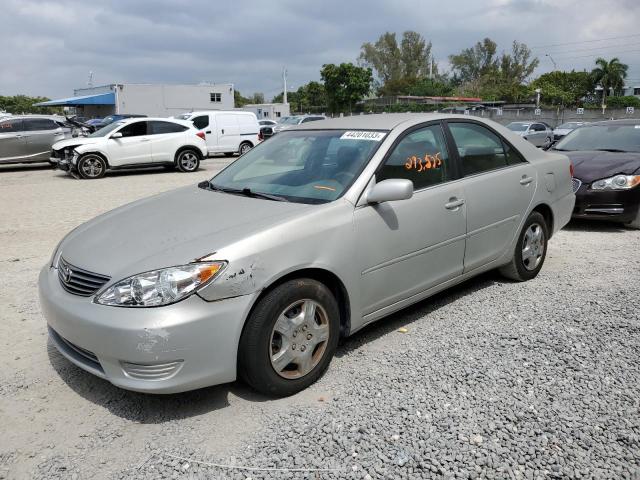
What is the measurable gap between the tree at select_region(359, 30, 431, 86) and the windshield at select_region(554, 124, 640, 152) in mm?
88038

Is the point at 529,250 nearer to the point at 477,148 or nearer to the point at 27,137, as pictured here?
the point at 477,148

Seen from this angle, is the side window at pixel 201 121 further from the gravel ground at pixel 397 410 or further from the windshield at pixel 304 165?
the gravel ground at pixel 397 410

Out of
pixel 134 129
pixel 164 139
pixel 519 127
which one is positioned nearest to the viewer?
pixel 134 129

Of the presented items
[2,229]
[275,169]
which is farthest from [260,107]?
[275,169]

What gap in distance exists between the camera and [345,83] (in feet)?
197

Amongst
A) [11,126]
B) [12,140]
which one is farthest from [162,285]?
[11,126]

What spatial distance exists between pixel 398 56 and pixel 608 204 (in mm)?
91788

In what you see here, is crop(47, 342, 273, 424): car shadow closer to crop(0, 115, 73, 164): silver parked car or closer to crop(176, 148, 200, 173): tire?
crop(176, 148, 200, 173): tire

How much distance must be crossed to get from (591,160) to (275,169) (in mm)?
5377

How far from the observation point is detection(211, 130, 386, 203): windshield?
3631 mm

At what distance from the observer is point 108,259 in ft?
10.0

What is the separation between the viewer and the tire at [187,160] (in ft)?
50.4

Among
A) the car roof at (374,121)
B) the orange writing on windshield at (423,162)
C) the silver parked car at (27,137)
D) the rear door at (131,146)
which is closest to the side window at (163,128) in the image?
the rear door at (131,146)

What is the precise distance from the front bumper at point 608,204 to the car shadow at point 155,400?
578cm
